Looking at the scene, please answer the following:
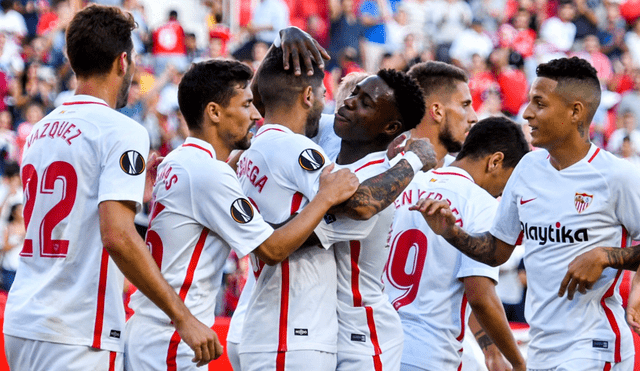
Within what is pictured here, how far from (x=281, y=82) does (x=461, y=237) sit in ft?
4.22

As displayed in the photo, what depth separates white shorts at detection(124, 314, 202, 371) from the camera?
140 inches

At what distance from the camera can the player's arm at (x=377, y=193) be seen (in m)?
3.62

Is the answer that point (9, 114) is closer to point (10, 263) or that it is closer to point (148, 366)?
point (10, 263)

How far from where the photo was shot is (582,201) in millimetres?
4098

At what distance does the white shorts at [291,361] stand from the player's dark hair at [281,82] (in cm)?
119

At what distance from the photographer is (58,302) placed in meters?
3.38

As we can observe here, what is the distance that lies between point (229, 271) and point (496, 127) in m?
5.71

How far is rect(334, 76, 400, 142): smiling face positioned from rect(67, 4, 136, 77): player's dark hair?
1.10 m

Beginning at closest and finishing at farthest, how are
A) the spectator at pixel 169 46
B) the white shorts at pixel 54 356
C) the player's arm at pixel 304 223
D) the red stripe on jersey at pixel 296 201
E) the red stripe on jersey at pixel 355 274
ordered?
the white shorts at pixel 54 356, the player's arm at pixel 304 223, the red stripe on jersey at pixel 296 201, the red stripe on jersey at pixel 355 274, the spectator at pixel 169 46

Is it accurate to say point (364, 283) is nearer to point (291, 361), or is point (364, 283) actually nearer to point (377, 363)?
point (377, 363)

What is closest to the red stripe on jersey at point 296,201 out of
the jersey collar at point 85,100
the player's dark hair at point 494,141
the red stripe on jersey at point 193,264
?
the red stripe on jersey at point 193,264

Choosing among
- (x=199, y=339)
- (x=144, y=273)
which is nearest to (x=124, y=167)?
(x=144, y=273)

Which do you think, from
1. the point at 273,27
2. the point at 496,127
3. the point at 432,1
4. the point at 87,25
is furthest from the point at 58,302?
the point at 432,1

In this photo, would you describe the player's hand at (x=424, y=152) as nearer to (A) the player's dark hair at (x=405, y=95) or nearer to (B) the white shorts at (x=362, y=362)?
(A) the player's dark hair at (x=405, y=95)
